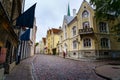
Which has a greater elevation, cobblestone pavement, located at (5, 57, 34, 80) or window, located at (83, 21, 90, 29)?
window, located at (83, 21, 90, 29)

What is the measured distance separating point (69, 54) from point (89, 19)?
10284 millimetres

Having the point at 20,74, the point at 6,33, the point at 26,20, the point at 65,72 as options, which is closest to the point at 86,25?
the point at 65,72

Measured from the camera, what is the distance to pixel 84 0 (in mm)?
25875

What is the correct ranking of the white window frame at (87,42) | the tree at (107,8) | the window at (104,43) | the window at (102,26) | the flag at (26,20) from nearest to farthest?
the flag at (26,20) < the tree at (107,8) < the white window frame at (87,42) < the window at (104,43) < the window at (102,26)

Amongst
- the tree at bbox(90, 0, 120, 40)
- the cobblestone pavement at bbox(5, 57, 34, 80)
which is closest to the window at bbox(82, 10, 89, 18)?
the tree at bbox(90, 0, 120, 40)

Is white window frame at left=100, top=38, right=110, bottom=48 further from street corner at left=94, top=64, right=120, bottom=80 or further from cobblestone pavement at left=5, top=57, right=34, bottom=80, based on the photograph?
cobblestone pavement at left=5, top=57, right=34, bottom=80

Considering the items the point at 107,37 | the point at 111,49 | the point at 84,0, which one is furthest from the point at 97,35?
the point at 84,0

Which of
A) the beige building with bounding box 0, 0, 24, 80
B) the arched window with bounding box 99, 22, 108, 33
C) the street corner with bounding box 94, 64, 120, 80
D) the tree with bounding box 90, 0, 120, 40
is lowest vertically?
the street corner with bounding box 94, 64, 120, 80

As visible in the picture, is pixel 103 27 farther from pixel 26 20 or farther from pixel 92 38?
pixel 26 20

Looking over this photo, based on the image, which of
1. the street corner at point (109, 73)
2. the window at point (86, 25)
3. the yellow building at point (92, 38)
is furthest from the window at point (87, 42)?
the street corner at point (109, 73)

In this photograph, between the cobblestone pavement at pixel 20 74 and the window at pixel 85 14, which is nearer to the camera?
the cobblestone pavement at pixel 20 74

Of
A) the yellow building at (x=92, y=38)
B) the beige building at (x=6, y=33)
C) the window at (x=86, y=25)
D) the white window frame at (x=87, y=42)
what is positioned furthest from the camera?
the window at (x=86, y=25)

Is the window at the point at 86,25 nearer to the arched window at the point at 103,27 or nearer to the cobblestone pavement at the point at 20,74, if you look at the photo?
the arched window at the point at 103,27

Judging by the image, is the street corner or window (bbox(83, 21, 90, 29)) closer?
the street corner
